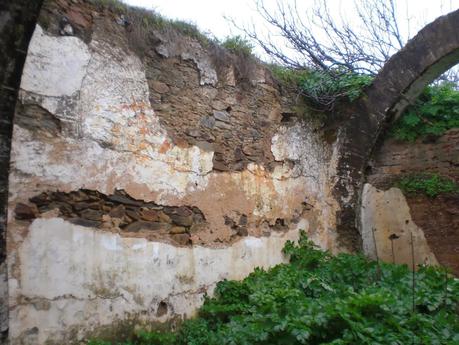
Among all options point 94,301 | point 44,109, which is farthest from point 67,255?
point 44,109

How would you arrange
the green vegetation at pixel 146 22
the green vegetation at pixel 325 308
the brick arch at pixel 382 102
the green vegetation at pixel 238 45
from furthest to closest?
the brick arch at pixel 382 102 → the green vegetation at pixel 238 45 → the green vegetation at pixel 146 22 → the green vegetation at pixel 325 308

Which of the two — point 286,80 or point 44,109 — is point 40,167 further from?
point 286,80

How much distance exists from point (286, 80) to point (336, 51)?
1725 millimetres

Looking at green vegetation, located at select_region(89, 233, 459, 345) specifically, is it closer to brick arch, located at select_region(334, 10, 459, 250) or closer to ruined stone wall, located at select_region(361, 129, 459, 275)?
ruined stone wall, located at select_region(361, 129, 459, 275)

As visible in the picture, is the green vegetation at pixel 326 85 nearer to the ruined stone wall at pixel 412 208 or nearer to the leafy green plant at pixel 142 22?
the ruined stone wall at pixel 412 208

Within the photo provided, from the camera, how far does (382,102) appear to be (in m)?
5.39

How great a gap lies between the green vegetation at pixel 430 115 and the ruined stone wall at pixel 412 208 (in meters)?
0.12

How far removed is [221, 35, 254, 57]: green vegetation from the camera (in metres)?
4.75

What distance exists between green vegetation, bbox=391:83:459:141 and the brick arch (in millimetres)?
125

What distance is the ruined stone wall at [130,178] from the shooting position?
2.83 m

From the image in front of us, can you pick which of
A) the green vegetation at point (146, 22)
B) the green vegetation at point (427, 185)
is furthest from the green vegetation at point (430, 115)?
the green vegetation at point (146, 22)

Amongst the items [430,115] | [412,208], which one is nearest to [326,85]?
[430,115]

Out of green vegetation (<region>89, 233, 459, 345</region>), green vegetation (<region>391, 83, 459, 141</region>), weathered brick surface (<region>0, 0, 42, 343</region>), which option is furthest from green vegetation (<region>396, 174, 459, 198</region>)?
weathered brick surface (<region>0, 0, 42, 343</region>)

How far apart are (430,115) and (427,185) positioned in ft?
3.11
